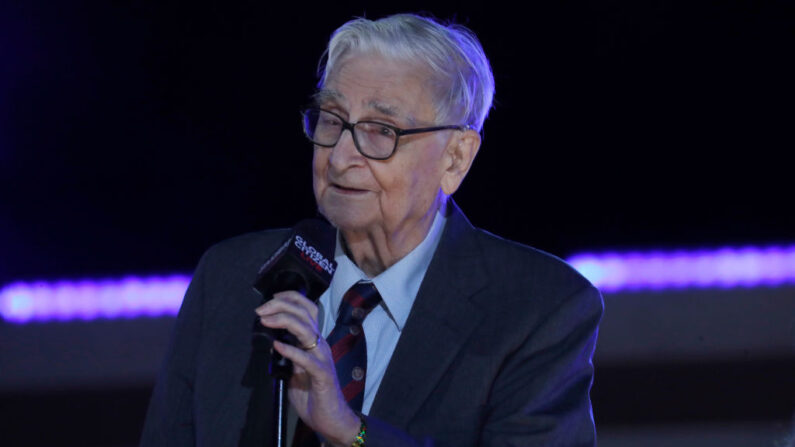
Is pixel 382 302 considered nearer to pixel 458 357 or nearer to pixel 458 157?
pixel 458 357

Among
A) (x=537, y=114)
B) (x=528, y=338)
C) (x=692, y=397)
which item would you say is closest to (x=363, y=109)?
(x=528, y=338)

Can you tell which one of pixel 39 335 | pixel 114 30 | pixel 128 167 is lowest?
pixel 39 335

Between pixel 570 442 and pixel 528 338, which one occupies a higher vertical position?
pixel 528 338

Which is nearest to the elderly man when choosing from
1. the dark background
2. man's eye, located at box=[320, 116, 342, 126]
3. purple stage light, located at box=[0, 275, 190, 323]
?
man's eye, located at box=[320, 116, 342, 126]

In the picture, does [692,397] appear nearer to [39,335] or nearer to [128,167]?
[128,167]

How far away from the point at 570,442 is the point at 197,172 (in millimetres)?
2084

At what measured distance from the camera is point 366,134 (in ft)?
6.16

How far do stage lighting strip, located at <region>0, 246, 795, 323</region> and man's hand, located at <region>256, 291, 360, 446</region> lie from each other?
195cm

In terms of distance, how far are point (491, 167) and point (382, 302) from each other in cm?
137

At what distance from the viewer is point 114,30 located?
3.36m

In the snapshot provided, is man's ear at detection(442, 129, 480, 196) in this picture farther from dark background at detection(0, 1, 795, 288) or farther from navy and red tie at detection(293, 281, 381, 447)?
dark background at detection(0, 1, 795, 288)

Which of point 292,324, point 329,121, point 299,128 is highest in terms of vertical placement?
point 329,121

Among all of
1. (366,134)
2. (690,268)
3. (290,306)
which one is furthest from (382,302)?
(690,268)

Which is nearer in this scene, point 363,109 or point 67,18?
point 363,109
